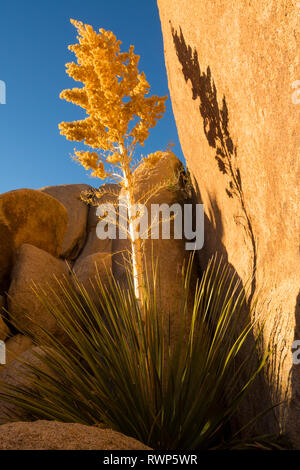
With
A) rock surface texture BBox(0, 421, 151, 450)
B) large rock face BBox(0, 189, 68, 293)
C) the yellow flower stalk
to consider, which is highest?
the yellow flower stalk

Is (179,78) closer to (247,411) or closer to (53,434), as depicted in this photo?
(247,411)

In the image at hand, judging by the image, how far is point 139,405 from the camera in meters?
2.38

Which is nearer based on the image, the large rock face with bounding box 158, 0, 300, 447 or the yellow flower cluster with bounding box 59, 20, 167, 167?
the large rock face with bounding box 158, 0, 300, 447

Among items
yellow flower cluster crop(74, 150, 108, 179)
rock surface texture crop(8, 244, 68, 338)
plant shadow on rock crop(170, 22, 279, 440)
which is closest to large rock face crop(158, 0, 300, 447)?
plant shadow on rock crop(170, 22, 279, 440)

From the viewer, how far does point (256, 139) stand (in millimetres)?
3363

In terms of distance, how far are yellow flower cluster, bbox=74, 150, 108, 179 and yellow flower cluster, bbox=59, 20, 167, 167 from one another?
30 mm

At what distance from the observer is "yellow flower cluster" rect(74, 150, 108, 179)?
4.90 meters

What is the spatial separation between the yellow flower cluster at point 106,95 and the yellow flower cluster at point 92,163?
3 centimetres

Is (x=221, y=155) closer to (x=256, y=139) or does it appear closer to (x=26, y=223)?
(x=256, y=139)

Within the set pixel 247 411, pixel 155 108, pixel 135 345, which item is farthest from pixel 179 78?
pixel 247 411

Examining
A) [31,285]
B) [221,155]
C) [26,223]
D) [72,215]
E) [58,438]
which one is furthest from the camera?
[72,215]

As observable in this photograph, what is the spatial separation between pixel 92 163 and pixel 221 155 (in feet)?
6.15

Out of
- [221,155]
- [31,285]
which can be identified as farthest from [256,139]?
[31,285]

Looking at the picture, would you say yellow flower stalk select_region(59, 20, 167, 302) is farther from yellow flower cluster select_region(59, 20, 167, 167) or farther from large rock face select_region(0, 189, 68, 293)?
large rock face select_region(0, 189, 68, 293)
